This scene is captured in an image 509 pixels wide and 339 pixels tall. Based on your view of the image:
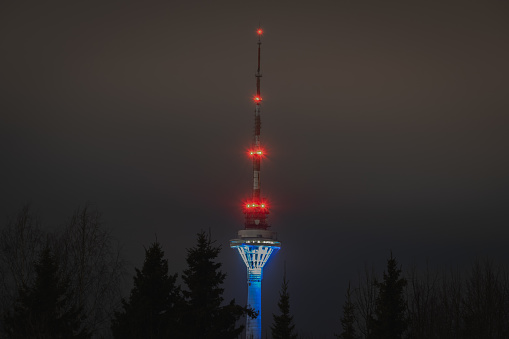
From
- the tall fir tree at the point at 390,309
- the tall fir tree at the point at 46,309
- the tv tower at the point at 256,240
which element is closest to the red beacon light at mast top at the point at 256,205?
the tv tower at the point at 256,240

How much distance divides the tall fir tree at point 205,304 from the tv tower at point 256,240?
7899cm

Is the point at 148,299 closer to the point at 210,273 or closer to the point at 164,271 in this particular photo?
the point at 164,271

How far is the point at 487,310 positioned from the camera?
45.2 m

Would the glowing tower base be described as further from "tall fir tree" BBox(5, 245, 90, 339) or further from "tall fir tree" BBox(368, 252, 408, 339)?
"tall fir tree" BBox(5, 245, 90, 339)

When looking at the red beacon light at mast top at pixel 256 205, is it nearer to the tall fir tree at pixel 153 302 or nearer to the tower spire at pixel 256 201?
the tower spire at pixel 256 201

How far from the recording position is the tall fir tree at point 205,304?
3011cm

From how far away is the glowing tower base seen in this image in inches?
4370

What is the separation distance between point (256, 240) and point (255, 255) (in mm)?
2806

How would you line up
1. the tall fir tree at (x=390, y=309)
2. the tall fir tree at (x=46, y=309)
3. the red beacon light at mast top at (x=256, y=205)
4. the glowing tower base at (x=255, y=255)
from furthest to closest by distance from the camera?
the red beacon light at mast top at (x=256, y=205), the glowing tower base at (x=255, y=255), the tall fir tree at (x=390, y=309), the tall fir tree at (x=46, y=309)

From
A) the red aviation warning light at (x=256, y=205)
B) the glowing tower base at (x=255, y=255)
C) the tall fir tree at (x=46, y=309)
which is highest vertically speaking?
the red aviation warning light at (x=256, y=205)

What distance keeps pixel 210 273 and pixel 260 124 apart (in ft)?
268

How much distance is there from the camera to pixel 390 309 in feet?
111

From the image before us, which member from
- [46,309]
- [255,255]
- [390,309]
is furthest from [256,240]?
[46,309]

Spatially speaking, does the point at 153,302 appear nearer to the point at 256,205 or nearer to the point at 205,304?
the point at 205,304
